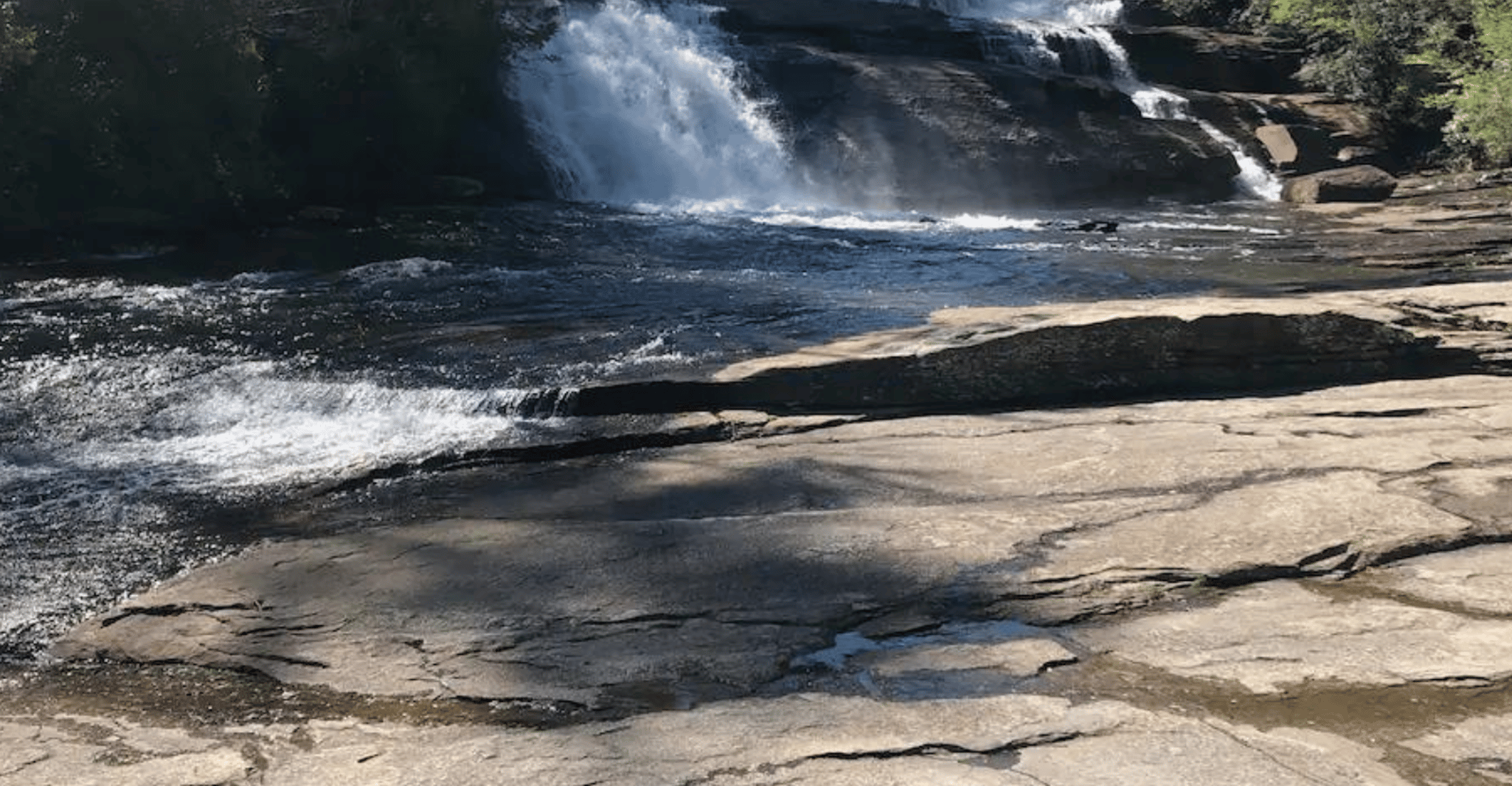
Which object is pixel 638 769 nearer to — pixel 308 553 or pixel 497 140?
pixel 308 553

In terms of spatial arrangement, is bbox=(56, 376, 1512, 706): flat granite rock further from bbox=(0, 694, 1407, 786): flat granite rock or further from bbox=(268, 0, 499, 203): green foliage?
bbox=(268, 0, 499, 203): green foliage

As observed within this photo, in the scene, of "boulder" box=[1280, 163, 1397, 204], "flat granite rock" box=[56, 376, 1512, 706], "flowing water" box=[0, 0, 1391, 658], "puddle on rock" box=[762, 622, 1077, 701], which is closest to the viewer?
"puddle on rock" box=[762, 622, 1077, 701]

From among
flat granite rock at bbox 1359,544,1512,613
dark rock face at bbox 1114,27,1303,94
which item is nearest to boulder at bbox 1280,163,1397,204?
dark rock face at bbox 1114,27,1303,94

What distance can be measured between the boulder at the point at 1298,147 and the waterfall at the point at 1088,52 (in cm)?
45

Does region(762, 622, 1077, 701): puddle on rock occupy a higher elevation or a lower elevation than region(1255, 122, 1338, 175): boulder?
lower

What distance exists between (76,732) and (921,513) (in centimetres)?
318

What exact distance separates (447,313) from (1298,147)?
18664 millimetres

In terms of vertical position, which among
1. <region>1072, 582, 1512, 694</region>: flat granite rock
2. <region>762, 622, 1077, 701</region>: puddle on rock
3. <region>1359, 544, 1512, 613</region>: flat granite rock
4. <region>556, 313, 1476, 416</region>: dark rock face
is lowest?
<region>762, 622, 1077, 701</region>: puddle on rock

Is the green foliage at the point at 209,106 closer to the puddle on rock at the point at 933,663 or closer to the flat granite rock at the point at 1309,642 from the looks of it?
the puddle on rock at the point at 933,663

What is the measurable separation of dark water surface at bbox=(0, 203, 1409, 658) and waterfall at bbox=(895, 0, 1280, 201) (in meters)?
5.02

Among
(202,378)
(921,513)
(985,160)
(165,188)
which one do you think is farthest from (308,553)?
(985,160)

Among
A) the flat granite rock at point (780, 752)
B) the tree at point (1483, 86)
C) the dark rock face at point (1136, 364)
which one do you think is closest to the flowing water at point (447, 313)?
the dark rock face at point (1136, 364)

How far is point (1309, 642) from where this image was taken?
3.90m

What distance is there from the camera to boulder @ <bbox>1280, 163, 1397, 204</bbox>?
21109mm
